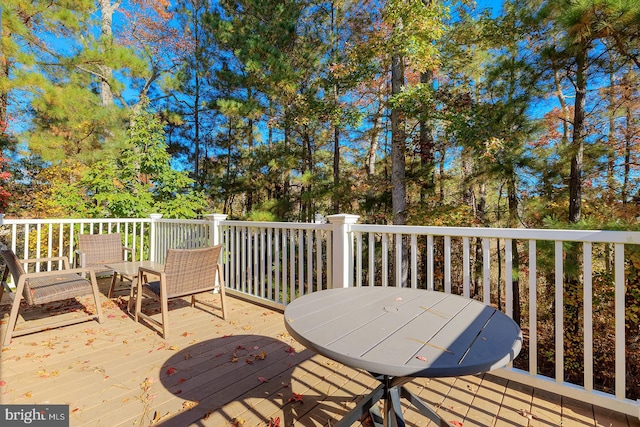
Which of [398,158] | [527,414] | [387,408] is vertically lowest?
[527,414]

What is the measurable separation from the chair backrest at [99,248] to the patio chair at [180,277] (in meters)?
1.55

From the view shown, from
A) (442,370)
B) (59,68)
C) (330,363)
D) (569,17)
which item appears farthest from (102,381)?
(59,68)

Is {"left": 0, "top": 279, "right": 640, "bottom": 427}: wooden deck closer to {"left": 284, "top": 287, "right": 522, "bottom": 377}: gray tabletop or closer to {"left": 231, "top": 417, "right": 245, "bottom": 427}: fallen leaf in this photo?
{"left": 231, "top": 417, "right": 245, "bottom": 427}: fallen leaf

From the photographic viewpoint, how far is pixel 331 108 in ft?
25.4

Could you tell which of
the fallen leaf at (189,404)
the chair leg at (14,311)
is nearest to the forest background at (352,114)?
the chair leg at (14,311)

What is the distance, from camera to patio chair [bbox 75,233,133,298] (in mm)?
4082

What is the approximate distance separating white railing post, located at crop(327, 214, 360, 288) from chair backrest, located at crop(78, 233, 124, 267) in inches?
130

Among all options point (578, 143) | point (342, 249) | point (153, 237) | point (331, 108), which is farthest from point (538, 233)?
point (331, 108)

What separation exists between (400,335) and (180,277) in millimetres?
2460

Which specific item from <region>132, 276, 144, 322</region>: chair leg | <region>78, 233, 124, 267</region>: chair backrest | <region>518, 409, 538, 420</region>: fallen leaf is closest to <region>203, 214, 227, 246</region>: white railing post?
<region>132, 276, 144, 322</region>: chair leg

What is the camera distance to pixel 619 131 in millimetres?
5363

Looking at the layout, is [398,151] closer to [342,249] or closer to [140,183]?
[342,249]

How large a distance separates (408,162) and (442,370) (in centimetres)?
778

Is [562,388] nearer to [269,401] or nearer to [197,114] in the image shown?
[269,401]
